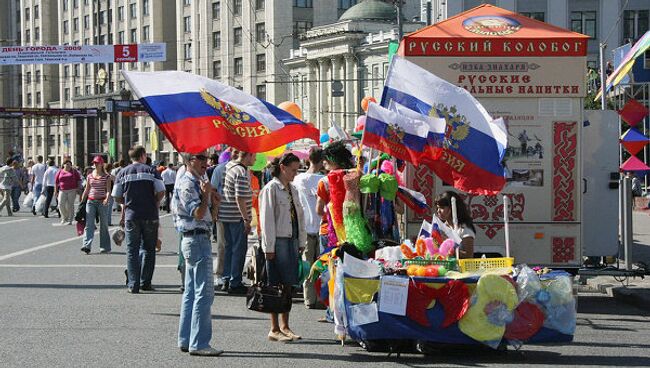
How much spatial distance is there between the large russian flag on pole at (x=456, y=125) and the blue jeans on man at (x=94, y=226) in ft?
34.2

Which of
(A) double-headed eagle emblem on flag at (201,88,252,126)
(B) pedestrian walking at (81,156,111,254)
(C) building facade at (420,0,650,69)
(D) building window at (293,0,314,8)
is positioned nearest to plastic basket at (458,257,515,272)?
(A) double-headed eagle emblem on flag at (201,88,252,126)

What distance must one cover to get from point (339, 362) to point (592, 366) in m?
2.07

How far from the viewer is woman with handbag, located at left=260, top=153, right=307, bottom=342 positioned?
32.5 feet

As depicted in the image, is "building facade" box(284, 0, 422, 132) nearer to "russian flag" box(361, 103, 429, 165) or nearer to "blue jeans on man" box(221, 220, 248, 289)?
"blue jeans on man" box(221, 220, 248, 289)

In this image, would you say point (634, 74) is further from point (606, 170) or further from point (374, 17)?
point (374, 17)

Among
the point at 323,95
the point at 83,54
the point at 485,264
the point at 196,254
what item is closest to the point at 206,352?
the point at 196,254

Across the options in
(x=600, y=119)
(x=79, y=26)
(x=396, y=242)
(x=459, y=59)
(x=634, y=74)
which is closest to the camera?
(x=396, y=242)

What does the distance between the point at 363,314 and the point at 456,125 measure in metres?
2.03

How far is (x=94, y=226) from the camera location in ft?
63.5

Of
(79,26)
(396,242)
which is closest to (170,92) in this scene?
(396,242)

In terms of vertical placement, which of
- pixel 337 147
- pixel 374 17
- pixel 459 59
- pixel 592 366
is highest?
pixel 374 17

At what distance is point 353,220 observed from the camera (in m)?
10.4

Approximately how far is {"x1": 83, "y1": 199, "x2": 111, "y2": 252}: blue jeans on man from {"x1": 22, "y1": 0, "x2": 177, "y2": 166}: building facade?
68219mm

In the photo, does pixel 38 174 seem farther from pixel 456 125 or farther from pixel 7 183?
pixel 456 125
